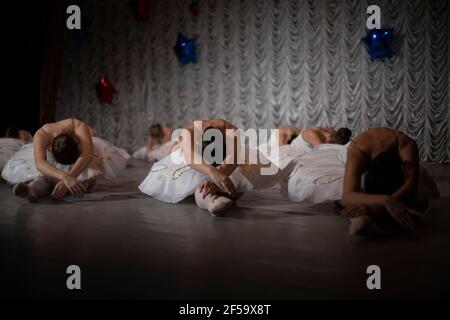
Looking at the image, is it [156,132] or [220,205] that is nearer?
[220,205]

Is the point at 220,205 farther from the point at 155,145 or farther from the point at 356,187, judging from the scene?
the point at 155,145

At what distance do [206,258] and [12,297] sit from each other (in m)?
0.70

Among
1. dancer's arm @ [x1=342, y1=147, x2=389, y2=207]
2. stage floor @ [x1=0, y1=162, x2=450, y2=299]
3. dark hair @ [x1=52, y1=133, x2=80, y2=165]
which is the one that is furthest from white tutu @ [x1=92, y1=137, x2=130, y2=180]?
dancer's arm @ [x1=342, y1=147, x2=389, y2=207]

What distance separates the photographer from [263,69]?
819cm

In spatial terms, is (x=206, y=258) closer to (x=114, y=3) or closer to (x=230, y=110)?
(x=230, y=110)

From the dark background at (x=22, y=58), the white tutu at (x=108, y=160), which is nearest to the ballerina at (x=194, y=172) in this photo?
the white tutu at (x=108, y=160)

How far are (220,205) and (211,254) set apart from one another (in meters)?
0.69

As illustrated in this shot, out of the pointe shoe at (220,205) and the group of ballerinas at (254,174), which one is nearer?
the group of ballerinas at (254,174)

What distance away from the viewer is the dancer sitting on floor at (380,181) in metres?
2.03

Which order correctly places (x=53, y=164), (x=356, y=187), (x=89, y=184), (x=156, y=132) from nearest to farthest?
(x=356, y=187), (x=53, y=164), (x=89, y=184), (x=156, y=132)

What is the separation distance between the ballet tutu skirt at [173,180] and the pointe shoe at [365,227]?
3.68ft

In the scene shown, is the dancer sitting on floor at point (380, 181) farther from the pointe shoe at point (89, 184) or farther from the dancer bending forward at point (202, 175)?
the pointe shoe at point (89, 184)

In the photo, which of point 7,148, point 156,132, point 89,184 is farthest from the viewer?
point 156,132

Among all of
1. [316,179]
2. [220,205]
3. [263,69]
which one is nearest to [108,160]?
[220,205]
